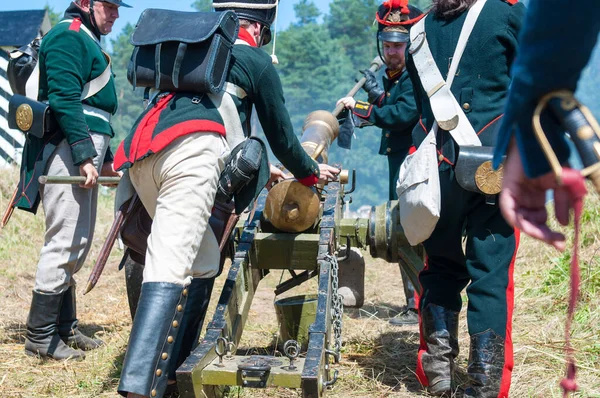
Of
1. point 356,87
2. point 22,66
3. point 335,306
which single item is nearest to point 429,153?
point 335,306

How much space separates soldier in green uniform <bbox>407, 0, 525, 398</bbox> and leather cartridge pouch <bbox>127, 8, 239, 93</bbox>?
90 cm

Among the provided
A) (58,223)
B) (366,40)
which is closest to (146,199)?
(58,223)

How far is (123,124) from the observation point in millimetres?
28906

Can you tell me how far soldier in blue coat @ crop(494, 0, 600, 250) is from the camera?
4.83ft

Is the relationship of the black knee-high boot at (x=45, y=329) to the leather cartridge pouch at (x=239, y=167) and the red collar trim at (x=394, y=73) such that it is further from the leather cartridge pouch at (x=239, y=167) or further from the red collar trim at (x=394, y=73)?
the red collar trim at (x=394, y=73)

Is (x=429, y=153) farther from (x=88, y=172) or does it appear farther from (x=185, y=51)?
(x=88, y=172)

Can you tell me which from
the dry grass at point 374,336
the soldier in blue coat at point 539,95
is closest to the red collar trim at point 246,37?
the dry grass at point 374,336

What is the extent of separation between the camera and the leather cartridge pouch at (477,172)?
3.14 m

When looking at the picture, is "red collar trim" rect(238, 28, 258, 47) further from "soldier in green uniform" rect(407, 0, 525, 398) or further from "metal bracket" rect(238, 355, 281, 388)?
"metal bracket" rect(238, 355, 281, 388)

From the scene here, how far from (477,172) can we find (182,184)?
1237mm

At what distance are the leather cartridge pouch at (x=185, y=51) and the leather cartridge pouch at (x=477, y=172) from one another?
1.08m

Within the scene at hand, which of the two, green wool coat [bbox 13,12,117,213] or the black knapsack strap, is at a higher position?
the black knapsack strap

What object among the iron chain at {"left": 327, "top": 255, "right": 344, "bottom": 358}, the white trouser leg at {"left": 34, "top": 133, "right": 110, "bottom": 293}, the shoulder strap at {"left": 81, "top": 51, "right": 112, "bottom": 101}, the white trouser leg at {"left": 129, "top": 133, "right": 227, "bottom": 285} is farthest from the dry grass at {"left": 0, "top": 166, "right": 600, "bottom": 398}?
the shoulder strap at {"left": 81, "top": 51, "right": 112, "bottom": 101}

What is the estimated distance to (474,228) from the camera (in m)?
3.30
